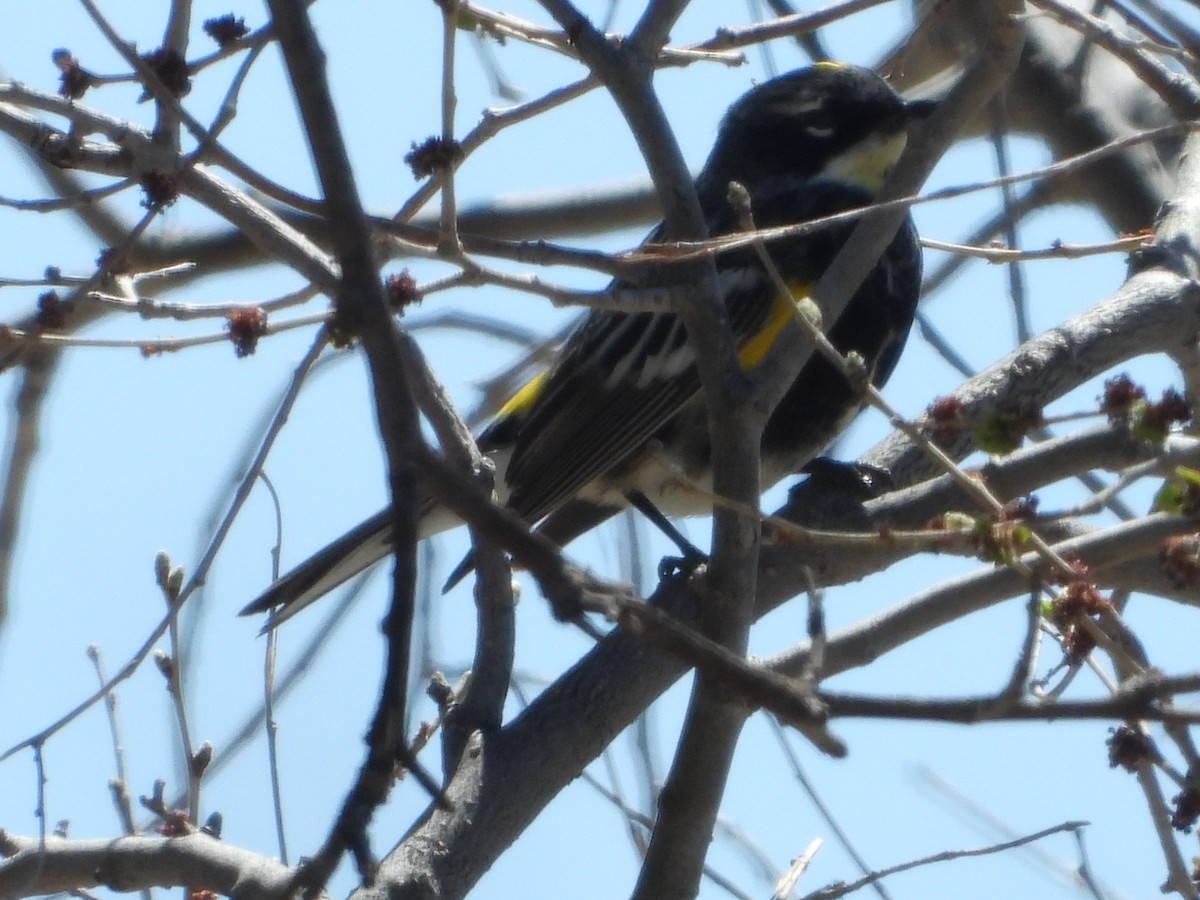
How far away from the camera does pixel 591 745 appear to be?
3.15m

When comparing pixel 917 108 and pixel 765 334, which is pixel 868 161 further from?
pixel 765 334

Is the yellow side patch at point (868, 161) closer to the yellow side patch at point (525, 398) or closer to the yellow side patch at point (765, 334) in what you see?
the yellow side patch at point (765, 334)

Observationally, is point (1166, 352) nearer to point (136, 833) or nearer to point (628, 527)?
point (628, 527)

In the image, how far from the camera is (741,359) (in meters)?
4.21

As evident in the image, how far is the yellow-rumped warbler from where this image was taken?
14.6ft

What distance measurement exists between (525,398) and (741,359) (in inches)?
47.8

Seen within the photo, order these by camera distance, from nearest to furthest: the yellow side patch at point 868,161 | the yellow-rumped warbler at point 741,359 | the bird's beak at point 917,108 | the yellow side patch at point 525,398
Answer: the yellow-rumped warbler at point 741,359 < the bird's beak at point 917,108 < the yellow side patch at point 868,161 < the yellow side patch at point 525,398

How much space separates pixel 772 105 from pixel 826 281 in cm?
249

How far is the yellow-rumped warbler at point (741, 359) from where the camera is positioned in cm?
445

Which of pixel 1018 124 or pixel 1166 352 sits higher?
pixel 1018 124

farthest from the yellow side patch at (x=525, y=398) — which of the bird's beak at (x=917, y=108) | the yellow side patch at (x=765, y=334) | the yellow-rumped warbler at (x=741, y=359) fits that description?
the bird's beak at (x=917, y=108)

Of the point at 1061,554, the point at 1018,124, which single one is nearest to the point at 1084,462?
the point at 1061,554

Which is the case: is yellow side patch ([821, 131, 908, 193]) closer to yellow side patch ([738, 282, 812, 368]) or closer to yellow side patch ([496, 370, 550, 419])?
yellow side patch ([738, 282, 812, 368])

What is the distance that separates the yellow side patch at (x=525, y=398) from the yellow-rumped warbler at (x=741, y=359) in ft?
0.07
